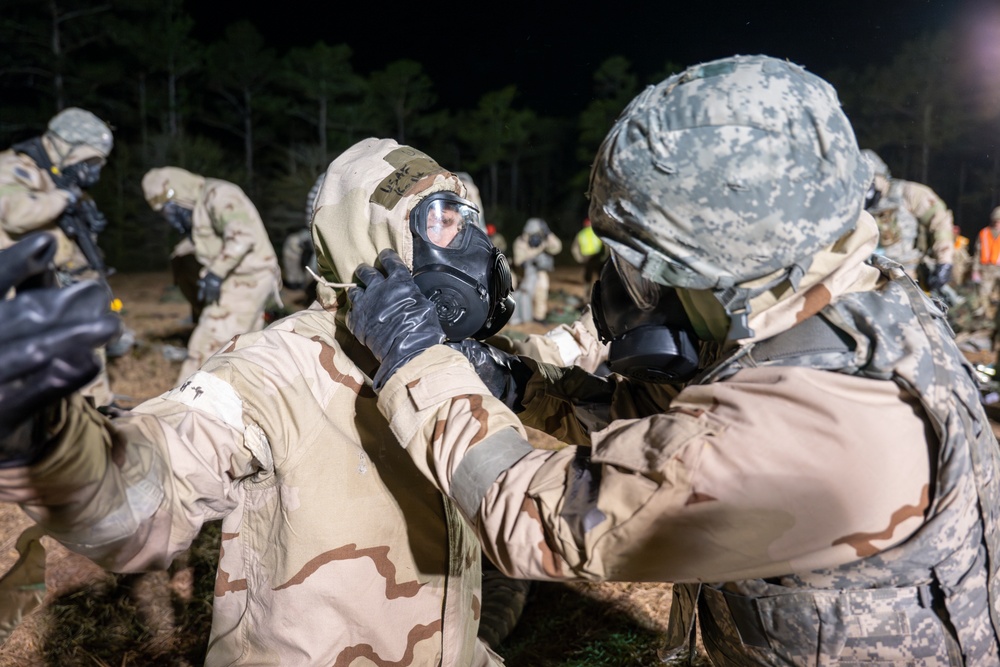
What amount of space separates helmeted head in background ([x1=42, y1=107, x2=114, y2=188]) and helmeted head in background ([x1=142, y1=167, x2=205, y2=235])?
111 centimetres

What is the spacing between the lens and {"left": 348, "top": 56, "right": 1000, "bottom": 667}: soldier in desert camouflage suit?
135 centimetres

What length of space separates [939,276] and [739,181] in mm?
8857

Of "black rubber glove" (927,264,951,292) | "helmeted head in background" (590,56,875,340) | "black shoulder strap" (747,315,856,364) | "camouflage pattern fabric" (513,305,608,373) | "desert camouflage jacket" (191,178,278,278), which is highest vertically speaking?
"helmeted head in background" (590,56,875,340)

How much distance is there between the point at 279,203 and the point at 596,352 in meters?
22.8

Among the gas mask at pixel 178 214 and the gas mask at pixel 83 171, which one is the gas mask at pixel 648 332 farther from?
the gas mask at pixel 178 214

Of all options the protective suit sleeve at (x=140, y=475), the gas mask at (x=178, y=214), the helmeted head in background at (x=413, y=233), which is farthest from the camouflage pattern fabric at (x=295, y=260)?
the protective suit sleeve at (x=140, y=475)

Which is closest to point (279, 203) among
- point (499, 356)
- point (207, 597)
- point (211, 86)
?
point (211, 86)

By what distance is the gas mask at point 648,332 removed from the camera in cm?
177

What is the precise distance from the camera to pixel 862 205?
1606mm

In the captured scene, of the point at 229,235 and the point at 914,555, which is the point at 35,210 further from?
the point at 914,555

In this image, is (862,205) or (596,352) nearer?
(862,205)

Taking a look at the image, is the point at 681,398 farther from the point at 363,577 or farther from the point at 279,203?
the point at 279,203

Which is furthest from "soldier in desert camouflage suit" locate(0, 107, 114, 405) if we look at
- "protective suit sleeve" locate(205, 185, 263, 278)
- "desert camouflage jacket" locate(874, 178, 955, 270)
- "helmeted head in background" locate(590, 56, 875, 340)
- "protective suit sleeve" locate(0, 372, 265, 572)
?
"desert camouflage jacket" locate(874, 178, 955, 270)

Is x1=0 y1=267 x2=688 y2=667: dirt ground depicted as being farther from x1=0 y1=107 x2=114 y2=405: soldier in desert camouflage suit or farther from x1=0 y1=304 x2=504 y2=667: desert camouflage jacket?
x1=0 y1=107 x2=114 y2=405: soldier in desert camouflage suit
